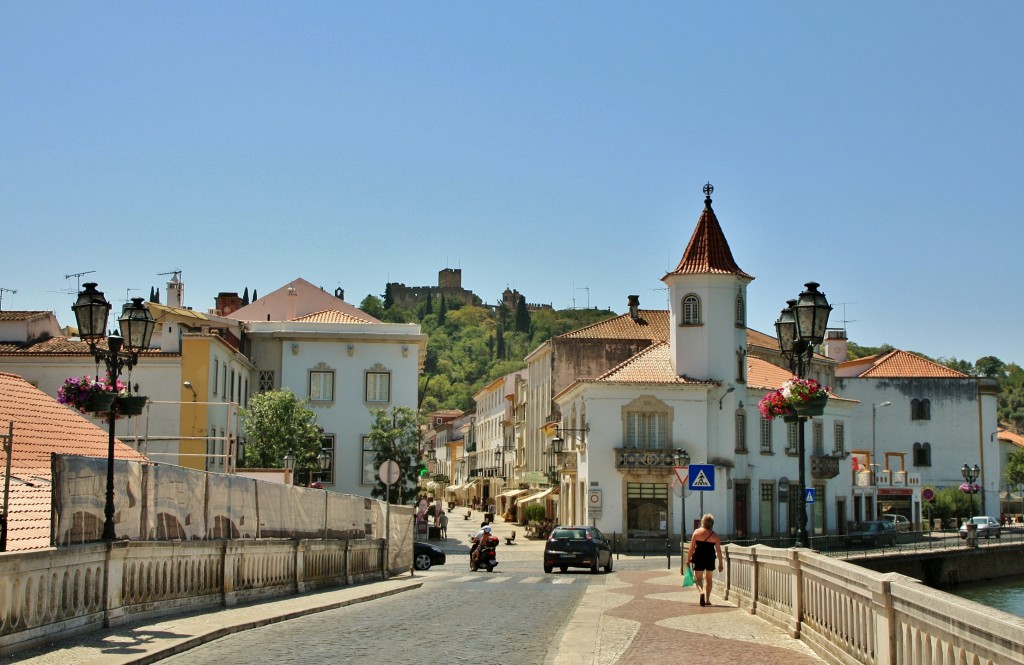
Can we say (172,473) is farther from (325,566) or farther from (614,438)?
(614,438)

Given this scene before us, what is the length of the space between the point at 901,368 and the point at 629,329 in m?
27.8

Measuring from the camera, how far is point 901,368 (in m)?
91.3

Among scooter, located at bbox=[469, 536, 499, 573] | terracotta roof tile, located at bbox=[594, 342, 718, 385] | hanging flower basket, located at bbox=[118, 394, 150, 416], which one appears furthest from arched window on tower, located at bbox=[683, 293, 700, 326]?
hanging flower basket, located at bbox=[118, 394, 150, 416]

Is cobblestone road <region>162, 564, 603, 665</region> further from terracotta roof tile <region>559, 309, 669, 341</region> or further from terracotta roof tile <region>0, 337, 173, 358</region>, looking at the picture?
terracotta roof tile <region>559, 309, 669, 341</region>

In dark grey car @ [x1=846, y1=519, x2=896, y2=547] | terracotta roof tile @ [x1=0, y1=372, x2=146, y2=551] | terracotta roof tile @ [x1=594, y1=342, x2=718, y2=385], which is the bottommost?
dark grey car @ [x1=846, y1=519, x2=896, y2=547]

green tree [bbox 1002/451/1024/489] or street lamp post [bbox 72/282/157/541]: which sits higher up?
street lamp post [bbox 72/282/157/541]

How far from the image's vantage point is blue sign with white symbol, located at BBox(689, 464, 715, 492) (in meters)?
32.1

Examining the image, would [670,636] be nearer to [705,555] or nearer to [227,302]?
[705,555]

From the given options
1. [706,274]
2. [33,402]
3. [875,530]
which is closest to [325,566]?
[33,402]

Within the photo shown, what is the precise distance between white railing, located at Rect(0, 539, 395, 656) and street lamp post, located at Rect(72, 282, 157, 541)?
0.58 metres

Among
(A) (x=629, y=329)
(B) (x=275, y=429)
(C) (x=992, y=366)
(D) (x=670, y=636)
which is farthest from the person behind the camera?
(C) (x=992, y=366)

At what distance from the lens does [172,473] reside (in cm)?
1772

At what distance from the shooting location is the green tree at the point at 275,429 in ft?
168

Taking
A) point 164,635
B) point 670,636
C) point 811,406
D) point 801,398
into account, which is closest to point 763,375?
point 801,398
